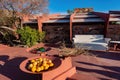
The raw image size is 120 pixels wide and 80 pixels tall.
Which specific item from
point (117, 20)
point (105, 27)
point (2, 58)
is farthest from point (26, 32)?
point (117, 20)

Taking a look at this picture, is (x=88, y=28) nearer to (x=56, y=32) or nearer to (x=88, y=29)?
(x=88, y=29)

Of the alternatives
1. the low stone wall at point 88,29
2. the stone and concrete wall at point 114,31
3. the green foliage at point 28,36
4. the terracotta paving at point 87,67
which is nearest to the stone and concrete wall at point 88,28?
the low stone wall at point 88,29

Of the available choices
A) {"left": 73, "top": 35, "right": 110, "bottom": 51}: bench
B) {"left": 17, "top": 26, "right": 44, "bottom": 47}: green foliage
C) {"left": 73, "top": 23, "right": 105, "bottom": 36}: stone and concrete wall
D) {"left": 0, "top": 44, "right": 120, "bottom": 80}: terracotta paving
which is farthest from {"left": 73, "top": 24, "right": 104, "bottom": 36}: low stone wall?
{"left": 17, "top": 26, "right": 44, "bottom": 47}: green foliage

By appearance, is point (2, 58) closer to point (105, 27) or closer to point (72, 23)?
point (72, 23)

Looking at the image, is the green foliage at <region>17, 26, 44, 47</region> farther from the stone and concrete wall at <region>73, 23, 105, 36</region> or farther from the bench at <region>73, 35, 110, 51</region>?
the stone and concrete wall at <region>73, 23, 105, 36</region>

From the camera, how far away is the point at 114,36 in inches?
512

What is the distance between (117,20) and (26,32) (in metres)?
7.04

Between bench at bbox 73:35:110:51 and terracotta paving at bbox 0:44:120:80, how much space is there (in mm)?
811

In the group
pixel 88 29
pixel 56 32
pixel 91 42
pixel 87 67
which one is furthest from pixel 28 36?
pixel 87 67

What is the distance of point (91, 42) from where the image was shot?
12594 millimetres

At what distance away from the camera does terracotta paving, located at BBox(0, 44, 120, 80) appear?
23.2 feet

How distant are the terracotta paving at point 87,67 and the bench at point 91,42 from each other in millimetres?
811

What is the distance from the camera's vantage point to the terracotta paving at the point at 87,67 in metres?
7.06

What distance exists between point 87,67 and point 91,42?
4.59m
